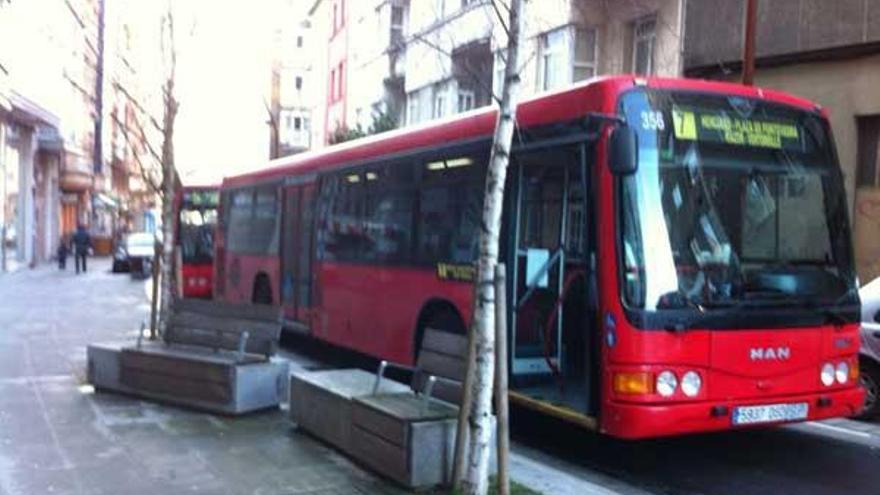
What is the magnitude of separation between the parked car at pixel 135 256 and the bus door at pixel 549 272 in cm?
2853

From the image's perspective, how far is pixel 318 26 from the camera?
5541 cm

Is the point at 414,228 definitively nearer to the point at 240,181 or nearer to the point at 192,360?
the point at 192,360

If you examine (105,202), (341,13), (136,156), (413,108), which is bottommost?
(136,156)

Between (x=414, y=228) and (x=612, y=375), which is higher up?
(x=414, y=228)

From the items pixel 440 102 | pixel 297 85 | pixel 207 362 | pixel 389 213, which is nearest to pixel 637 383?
pixel 207 362

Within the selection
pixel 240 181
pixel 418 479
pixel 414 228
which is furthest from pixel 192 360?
pixel 240 181

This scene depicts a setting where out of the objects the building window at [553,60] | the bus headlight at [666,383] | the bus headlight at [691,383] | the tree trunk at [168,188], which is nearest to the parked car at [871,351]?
the bus headlight at [691,383]

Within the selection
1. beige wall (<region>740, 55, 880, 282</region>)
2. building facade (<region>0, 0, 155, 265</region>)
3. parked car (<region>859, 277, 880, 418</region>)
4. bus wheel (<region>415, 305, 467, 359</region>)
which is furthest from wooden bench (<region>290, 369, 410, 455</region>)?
beige wall (<region>740, 55, 880, 282</region>)

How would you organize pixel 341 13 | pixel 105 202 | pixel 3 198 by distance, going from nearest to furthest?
1. pixel 3 198
2. pixel 341 13
3. pixel 105 202

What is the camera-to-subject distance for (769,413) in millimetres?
7324

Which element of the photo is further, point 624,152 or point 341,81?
point 341,81

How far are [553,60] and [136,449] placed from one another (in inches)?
633

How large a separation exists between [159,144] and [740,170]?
8.06 meters

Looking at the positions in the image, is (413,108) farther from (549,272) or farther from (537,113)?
(549,272)
